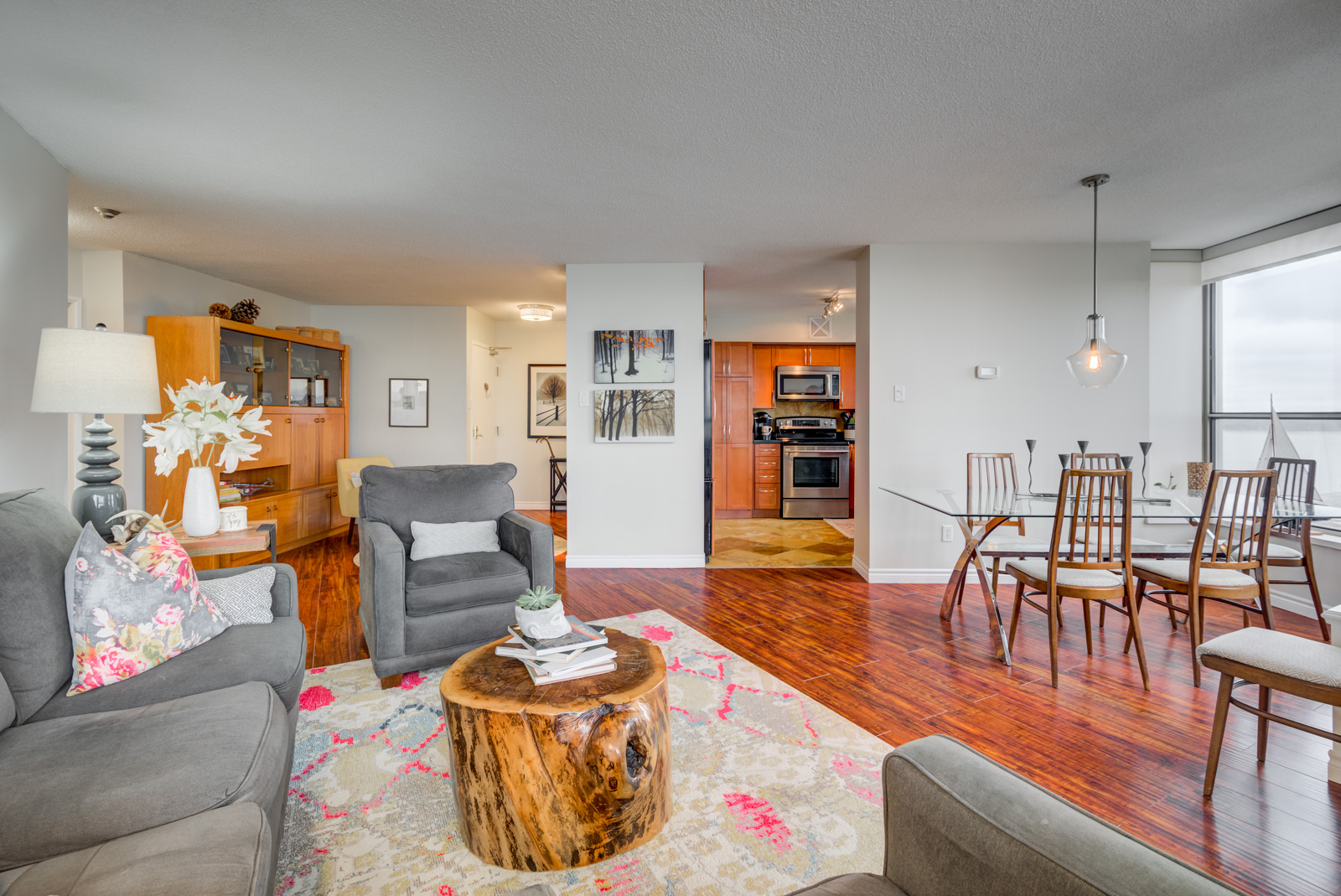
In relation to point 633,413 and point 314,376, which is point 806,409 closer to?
point 633,413

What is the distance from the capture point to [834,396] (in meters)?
7.66

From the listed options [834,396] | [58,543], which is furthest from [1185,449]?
[58,543]

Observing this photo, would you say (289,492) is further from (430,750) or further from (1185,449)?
(1185,449)

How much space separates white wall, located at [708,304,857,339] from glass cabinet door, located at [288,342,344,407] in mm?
4132

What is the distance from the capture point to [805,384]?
7664 mm

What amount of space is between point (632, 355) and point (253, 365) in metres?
3.31

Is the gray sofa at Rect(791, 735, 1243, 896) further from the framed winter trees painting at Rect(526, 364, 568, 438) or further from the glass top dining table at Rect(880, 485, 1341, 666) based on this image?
the framed winter trees painting at Rect(526, 364, 568, 438)

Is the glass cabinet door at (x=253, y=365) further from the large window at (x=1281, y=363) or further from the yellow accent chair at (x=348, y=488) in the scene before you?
the large window at (x=1281, y=363)

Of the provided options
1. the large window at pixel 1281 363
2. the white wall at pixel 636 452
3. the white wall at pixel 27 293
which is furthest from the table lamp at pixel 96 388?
the large window at pixel 1281 363

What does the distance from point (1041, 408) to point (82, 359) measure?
17.4ft

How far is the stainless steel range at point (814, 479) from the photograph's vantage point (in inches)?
293

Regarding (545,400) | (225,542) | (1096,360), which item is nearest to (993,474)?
(1096,360)

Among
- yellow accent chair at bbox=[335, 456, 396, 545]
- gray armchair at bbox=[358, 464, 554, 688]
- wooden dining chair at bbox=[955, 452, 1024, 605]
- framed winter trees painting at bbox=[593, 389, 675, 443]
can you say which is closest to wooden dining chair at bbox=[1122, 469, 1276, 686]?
wooden dining chair at bbox=[955, 452, 1024, 605]

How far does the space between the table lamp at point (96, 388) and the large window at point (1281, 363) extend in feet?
19.6
